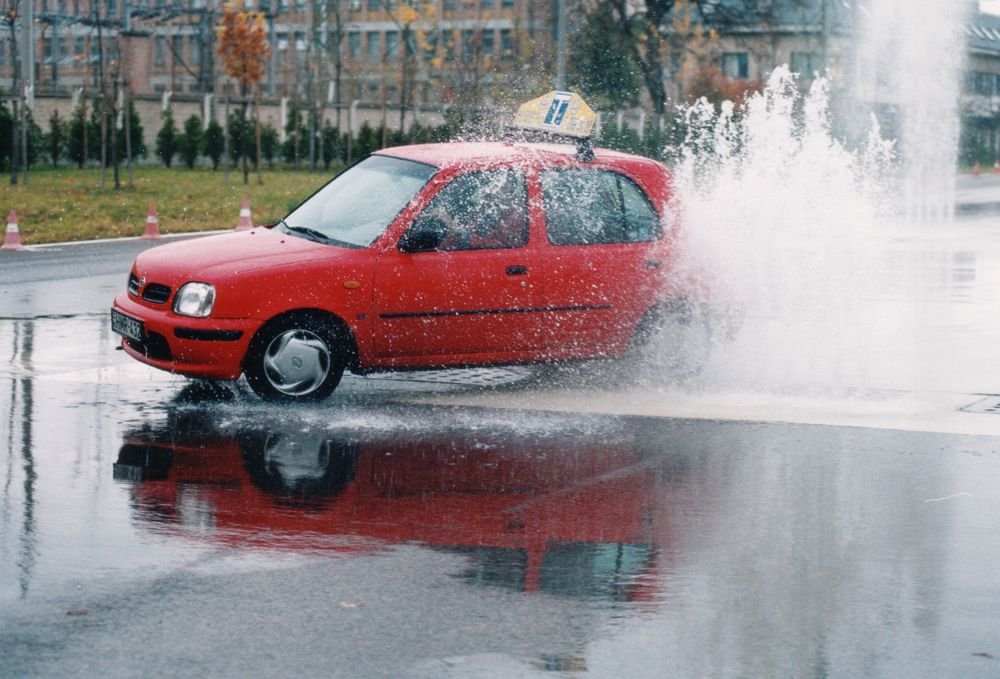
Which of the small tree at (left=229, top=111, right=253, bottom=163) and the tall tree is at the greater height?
the tall tree

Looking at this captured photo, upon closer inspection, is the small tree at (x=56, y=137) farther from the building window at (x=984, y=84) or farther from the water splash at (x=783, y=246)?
the building window at (x=984, y=84)

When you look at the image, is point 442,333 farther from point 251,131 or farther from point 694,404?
point 251,131

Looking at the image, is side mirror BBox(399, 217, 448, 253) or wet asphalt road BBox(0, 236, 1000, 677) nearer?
wet asphalt road BBox(0, 236, 1000, 677)

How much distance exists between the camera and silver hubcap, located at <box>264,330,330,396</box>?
1148cm

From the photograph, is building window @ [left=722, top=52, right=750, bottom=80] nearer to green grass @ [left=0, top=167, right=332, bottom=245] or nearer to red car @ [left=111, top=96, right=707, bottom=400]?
green grass @ [left=0, top=167, right=332, bottom=245]

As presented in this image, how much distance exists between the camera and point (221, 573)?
7.09 metres

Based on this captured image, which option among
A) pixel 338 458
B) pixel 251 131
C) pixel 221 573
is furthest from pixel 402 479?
pixel 251 131

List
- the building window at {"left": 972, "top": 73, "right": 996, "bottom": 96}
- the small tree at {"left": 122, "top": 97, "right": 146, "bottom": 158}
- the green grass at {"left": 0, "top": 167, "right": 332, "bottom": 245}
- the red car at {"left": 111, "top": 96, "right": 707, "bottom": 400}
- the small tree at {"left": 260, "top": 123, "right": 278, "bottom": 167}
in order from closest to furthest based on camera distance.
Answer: the red car at {"left": 111, "top": 96, "right": 707, "bottom": 400}, the green grass at {"left": 0, "top": 167, "right": 332, "bottom": 245}, the small tree at {"left": 122, "top": 97, "right": 146, "bottom": 158}, the small tree at {"left": 260, "top": 123, "right": 278, "bottom": 167}, the building window at {"left": 972, "top": 73, "right": 996, "bottom": 96}

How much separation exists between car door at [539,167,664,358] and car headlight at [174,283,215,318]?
2.26 metres

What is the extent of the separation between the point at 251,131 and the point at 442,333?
3880 cm

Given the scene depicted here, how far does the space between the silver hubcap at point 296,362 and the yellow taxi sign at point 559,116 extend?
280cm

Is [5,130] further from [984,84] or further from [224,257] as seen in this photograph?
[984,84]

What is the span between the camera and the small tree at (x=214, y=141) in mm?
50156

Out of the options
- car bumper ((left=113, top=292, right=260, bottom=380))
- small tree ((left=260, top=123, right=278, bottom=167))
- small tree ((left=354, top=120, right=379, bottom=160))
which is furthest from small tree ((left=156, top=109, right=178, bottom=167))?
car bumper ((left=113, top=292, right=260, bottom=380))
